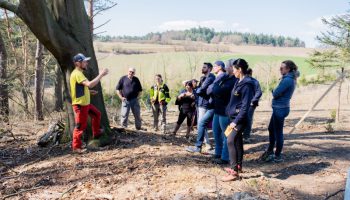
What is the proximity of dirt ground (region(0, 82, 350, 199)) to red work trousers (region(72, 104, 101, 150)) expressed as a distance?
313mm

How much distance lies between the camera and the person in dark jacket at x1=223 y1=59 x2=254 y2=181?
559 centimetres

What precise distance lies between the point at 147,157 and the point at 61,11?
10.0 ft

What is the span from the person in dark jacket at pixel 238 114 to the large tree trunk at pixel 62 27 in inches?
110

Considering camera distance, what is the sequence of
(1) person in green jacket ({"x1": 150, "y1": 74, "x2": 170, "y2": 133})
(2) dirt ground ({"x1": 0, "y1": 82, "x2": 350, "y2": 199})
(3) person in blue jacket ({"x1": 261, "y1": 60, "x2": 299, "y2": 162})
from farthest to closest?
(1) person in green jacket ({"x1": 150, "y1": 74, "x2": 170, "y2": 133}) < (3) person in blue jacket ({"x1": 261, "y1": 60, "x2": 299, "y2": 162}) < (2) dirt ground ({"x1": 0, "y1": 82, "x2": 350, "y2": 199})

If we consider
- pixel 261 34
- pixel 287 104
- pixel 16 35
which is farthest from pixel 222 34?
pixel 287 104

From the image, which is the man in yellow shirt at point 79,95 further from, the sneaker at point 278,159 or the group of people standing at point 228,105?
the sneaker at point 278,159

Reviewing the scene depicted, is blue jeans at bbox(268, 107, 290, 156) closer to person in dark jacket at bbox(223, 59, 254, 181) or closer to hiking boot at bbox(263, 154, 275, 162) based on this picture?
hiking boot at bbox(263, 154, 275, 162)

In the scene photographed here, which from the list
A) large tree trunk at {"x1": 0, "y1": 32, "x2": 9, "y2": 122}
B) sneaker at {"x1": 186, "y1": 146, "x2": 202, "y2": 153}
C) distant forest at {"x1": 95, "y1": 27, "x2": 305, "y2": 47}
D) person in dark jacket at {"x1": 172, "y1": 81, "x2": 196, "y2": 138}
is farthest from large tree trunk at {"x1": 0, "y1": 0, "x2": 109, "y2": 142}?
distant forest at {"x1": 95, "y1": 27, "x2": 305, "y2": 47}

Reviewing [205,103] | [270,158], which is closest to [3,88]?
[205,103]

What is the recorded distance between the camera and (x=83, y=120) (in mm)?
6633

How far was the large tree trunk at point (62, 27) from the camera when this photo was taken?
6410mm

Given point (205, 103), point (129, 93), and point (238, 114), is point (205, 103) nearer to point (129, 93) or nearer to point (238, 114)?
point (238, 114)

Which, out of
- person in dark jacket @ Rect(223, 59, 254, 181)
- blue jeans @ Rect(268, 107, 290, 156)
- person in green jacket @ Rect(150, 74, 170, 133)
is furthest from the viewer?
person in green jacket @ Rect(150, 74, 170, 133)

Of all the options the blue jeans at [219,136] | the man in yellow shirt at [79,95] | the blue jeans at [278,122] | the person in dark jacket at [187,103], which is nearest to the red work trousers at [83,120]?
the man in yellow shirt at [79,95]
